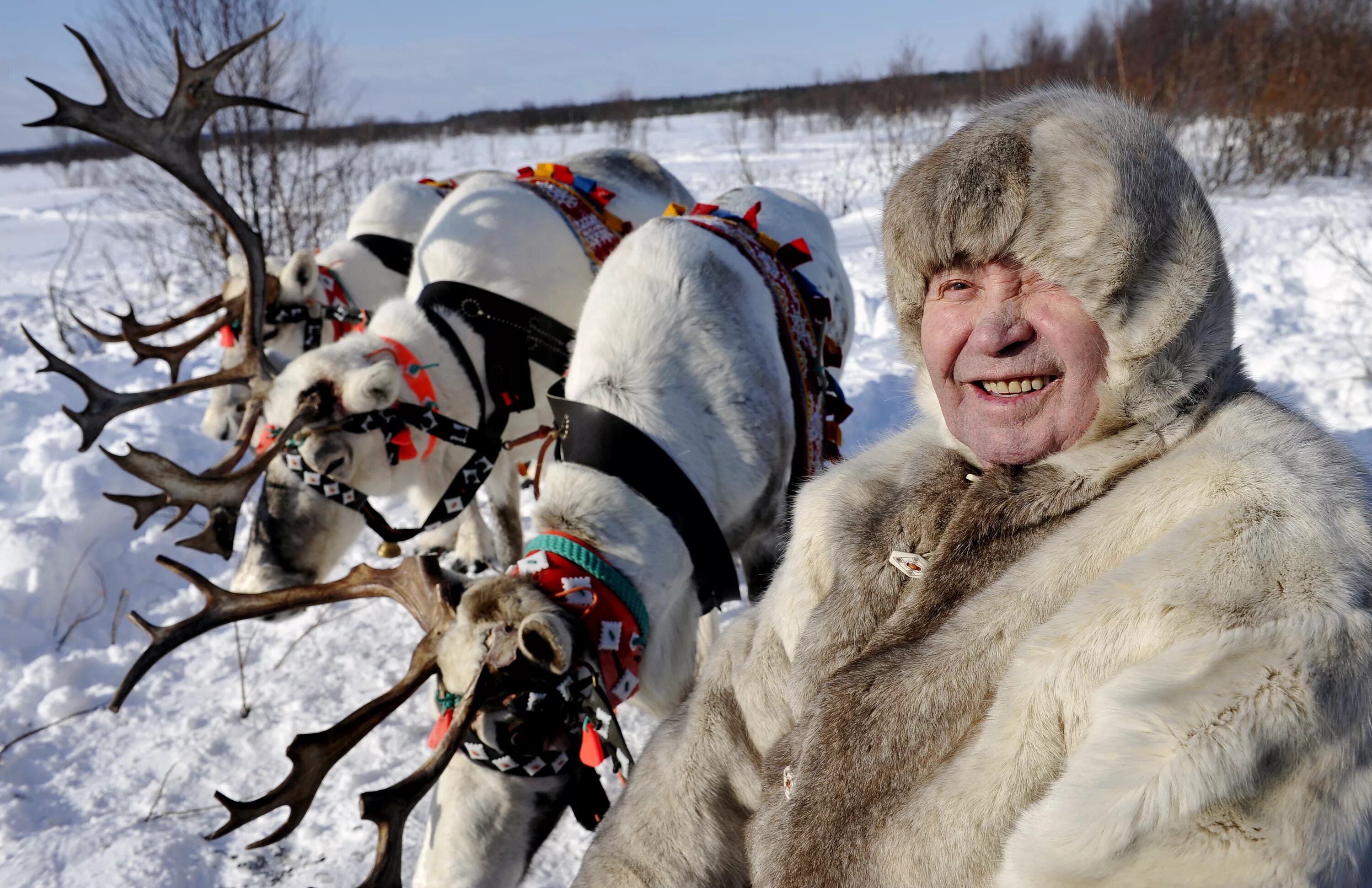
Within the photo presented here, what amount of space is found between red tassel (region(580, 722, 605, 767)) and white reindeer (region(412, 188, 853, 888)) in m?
0.07

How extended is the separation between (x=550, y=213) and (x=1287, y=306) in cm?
587

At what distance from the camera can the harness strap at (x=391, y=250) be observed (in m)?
5.04

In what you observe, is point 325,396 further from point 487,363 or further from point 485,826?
point 485,826

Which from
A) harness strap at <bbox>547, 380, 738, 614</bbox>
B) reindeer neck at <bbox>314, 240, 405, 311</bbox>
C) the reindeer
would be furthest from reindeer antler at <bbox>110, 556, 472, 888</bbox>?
reindeer neck at <bbox>314, 240, 405, 311</bbox>

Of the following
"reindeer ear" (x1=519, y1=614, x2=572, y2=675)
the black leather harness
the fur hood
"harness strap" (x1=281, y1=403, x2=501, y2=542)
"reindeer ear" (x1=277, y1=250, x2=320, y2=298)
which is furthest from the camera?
"reindeer ear" (x1=277, y1=250, x2=320, y2=298)

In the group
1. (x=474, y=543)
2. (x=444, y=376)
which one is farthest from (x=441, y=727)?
(x=474, y=543)

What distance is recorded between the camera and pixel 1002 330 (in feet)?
4.28

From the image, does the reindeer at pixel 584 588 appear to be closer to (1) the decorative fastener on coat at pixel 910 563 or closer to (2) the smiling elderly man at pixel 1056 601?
(2) the smiling elderly man at pixel 1056 601

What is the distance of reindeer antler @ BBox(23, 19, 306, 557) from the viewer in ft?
10.1

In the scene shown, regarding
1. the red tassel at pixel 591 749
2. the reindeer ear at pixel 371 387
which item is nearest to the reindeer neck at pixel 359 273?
the reindeer ear at pixel 371 387

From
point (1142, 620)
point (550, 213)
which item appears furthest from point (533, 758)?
point (550, 213)

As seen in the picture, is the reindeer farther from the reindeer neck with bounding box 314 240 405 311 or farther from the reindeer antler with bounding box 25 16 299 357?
the reindeer neck with bounding box 314 240 405 311

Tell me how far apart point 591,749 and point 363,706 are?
1.78ft

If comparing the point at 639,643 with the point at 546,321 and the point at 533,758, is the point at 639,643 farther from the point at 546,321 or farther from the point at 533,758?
the point at 546,321
